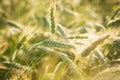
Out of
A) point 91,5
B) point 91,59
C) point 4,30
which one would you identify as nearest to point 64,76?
point 91,59

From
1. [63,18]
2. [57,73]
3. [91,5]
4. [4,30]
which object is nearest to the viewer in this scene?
[57,73]

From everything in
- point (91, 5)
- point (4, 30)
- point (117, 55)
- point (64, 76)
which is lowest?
point (64, 76)

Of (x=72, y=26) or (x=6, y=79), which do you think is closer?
(x=6, y=79)

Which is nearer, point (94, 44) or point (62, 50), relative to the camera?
point (94, 44)

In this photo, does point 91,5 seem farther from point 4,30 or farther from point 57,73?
point 57,73

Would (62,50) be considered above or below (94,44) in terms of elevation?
above

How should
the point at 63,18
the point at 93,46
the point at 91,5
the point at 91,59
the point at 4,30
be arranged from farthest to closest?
1. the point at 91,5
2. the point at 63,18
3. the point at 4,30
4. the point at 91,59
5. the point at 93,46

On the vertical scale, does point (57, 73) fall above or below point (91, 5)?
below

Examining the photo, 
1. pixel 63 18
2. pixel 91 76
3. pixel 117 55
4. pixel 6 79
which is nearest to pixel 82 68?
pixel 91 76

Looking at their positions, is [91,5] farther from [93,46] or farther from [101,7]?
[93,46]
